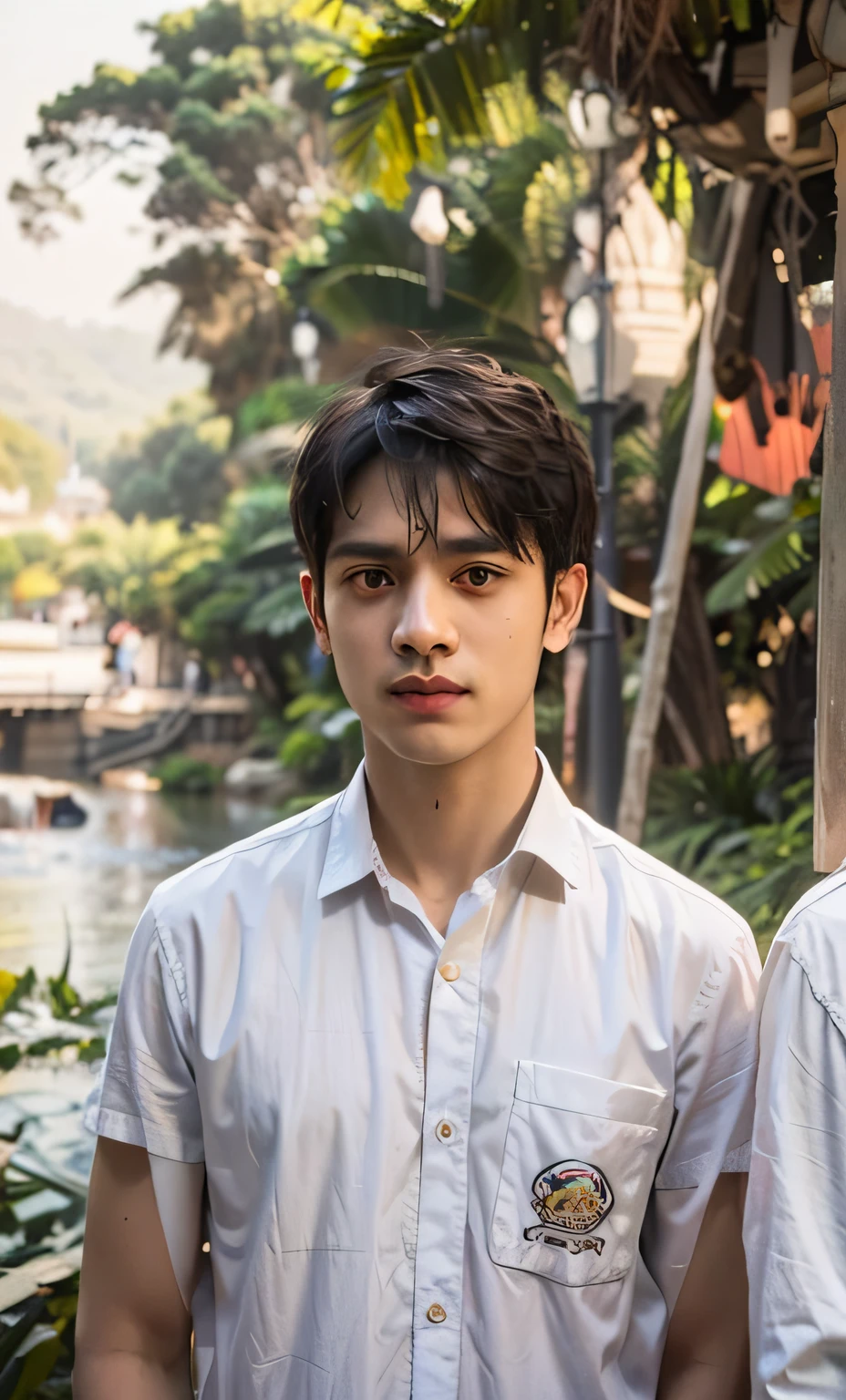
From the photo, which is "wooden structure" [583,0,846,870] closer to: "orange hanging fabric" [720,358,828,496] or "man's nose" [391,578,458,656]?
"orange hanging fabric" [720,358,828,496]

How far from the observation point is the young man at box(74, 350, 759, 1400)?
1.14 meters

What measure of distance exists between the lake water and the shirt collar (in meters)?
3.99

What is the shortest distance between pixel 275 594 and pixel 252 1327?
16.8 ft

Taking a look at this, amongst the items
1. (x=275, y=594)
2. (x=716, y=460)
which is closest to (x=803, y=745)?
(x=716, y=460)

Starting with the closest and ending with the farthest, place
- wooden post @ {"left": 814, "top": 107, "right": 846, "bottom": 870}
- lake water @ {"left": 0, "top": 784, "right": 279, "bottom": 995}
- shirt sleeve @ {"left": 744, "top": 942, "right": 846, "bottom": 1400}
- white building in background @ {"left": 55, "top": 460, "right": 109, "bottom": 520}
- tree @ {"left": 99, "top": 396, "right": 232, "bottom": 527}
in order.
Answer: shirt sleeve @ {"left": 744, "top": 942, "right": 846, "bottom": 1400}, wooden post @ {"left": 814, "top": 107, "right": 846, "bottom": 870}, lake water @ {"left": 0, "top": 784, "right": 279, "bottom": 995}, white building in background @ {"left": 55, "top": 460, "right": 109, "bottom": 520}, tree @ {"left": 99, "top": 396, "right": 232, "bottom": 527}

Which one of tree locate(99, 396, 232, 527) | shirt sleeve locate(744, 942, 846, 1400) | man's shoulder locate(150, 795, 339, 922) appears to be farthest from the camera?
tree locate(99, 396, 232, 527)

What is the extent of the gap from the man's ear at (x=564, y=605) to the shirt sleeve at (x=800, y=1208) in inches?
16.7

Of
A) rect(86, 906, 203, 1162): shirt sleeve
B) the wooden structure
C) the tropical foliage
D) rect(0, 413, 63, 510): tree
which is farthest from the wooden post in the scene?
rect(0, 413, 63, 510): tree

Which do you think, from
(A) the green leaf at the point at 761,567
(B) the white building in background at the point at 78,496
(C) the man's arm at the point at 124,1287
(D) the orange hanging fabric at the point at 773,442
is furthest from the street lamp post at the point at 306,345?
(C) the man's arm at the point at 124,1287

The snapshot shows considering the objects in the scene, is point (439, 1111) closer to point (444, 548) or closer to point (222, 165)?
point (444, 548)

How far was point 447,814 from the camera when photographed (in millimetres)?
1266

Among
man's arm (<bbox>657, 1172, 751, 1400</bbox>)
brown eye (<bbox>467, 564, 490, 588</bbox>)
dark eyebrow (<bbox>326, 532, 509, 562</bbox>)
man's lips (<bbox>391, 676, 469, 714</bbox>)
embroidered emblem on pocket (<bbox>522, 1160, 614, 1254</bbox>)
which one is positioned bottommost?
man's arm (<bbox>657, 1172, 751, 1400</bbox>)

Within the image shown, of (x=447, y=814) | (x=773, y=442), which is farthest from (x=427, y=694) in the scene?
(x=773, y=442)

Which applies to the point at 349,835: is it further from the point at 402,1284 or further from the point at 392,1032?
the point at 402,1284
